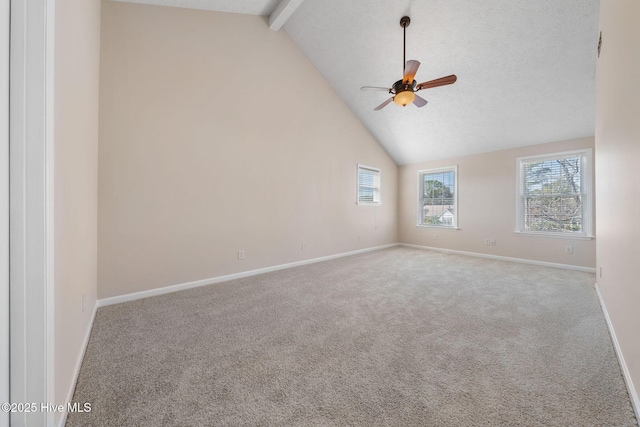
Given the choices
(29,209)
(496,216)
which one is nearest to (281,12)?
(29,209)

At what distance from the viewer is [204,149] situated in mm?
3209

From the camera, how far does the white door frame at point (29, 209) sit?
0.91 m

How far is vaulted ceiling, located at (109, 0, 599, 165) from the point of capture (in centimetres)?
296

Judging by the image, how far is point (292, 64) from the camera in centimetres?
423

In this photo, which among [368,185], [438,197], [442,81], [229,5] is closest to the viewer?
[442,81]

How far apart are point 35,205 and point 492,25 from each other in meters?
4.52

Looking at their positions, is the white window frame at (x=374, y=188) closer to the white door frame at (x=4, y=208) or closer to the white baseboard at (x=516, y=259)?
the white baseboard at (x=516, y=259)

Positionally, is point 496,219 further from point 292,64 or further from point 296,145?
point 292,64

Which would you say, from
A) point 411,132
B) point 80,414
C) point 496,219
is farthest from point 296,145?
point 496,219

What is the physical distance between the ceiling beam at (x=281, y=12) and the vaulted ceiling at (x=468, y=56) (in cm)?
1

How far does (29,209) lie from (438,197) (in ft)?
21.1

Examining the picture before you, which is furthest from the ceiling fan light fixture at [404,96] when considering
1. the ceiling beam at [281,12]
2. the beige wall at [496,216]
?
the beige wall at [496,216]

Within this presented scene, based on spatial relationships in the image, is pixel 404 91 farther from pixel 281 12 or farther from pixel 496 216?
pixel 496 216

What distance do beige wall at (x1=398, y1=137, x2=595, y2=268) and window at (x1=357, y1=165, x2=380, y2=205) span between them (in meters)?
1.28
